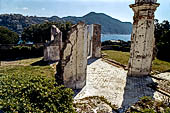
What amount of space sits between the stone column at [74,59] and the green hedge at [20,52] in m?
15.9

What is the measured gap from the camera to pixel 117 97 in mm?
6938

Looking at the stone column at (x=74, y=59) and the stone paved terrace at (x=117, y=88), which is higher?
the stone column at (x=74, y=59)

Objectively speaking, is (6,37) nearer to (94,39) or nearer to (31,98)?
(94,39)

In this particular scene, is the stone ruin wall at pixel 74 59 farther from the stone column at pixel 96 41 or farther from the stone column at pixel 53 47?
the stone column at pixel 96 41

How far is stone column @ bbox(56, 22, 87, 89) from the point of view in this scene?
23.9ft

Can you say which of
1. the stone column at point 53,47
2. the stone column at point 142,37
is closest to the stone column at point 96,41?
the stone column at point 53,47

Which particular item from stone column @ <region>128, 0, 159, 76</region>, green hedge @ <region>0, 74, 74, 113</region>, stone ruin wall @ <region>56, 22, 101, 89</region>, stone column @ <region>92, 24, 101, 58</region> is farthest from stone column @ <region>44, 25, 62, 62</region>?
green hedge @ <region>0, 74, 74, 113</region>

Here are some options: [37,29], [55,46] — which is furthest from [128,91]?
[37,29]

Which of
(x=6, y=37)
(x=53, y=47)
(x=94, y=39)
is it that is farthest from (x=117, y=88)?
(x=6, y=37)

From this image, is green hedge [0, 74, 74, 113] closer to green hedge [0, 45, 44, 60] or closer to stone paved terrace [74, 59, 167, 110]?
stone paved terrace [74, 59, 167, 110]

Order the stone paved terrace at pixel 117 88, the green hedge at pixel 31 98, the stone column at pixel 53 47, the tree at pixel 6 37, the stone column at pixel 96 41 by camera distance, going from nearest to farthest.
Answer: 1. the green hedge at pixel 31 98
2. the stone paved terrace at pixel 117 88
3. the stone column at pixel 53 47
4. the stone column at pixel 96 41
5. the tree at pixel 6 37

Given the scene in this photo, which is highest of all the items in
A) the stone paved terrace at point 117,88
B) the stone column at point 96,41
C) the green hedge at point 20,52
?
the stone column at point 96,41

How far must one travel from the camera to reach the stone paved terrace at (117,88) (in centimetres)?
684

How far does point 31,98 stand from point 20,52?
2049 cm
